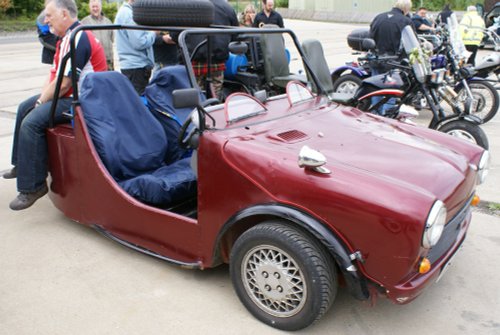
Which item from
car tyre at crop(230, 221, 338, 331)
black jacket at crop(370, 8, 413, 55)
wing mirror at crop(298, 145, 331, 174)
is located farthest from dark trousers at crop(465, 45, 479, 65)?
car tyre at crop(230, 221, 338, 331)

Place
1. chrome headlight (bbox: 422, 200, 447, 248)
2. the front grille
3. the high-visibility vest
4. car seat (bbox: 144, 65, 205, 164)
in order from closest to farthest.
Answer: chrome headlight (bbox: 422, 200, 447, 248) < the front grille < car seat (bbox: 144, 65, 205, 164) < the high-visibility vest

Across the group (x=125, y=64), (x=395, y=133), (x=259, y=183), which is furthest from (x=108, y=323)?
(x=125, y=64)

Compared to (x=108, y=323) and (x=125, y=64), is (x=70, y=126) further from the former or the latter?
(x=125, y=64)

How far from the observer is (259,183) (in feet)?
8.56

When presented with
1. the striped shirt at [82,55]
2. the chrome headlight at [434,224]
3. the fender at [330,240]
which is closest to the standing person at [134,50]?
the striped shirt at [82,55]

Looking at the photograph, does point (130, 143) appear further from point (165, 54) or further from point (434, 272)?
point (165, 54)

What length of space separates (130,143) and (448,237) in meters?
2.32

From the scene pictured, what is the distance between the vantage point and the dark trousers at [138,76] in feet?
20.8

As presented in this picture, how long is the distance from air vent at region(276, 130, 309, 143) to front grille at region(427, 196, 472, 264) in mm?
960

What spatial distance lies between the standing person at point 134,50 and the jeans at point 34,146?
92.9 inches

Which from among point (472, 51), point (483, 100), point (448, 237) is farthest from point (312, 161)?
point (472, 51)

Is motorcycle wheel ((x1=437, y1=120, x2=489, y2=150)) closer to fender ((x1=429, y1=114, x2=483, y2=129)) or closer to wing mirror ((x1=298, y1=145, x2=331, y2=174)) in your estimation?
fender ((x1=429, y1=114, x2=483, y2=129))

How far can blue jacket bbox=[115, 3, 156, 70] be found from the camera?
602 centimetres

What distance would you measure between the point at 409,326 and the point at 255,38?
5074mm
